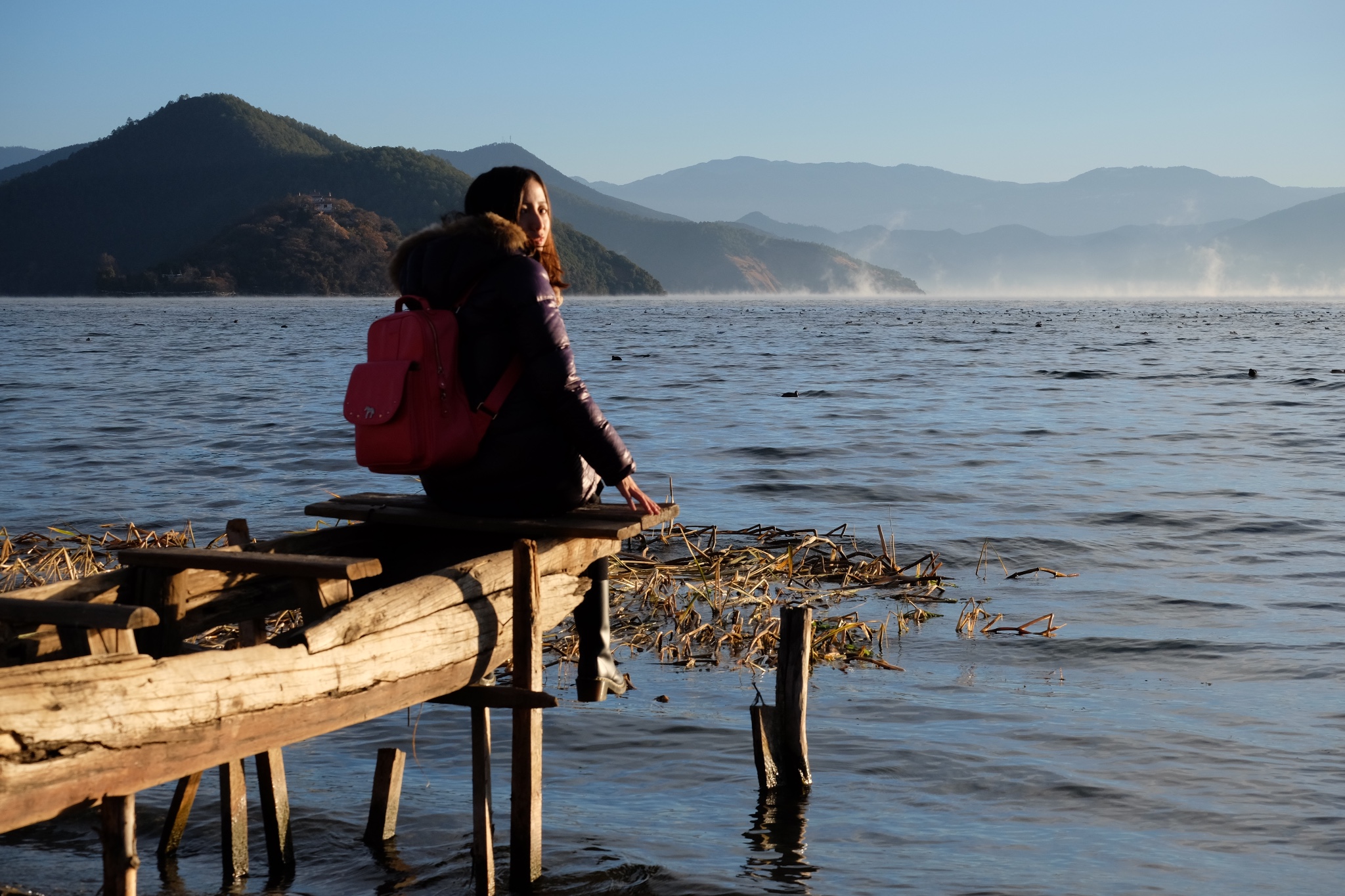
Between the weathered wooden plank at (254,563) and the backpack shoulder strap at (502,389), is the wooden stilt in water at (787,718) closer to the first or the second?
the backpack shoulder strap at (502,389)

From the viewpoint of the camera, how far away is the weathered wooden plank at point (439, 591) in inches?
161

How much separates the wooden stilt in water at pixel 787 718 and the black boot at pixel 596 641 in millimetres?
890

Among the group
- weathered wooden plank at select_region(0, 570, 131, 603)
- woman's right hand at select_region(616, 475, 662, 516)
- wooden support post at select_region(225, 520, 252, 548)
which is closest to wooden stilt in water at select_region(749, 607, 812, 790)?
woman's right hand at select_region(616, 475, 662, 516)

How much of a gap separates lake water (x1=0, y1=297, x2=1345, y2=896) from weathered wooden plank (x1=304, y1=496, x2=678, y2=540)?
172cm

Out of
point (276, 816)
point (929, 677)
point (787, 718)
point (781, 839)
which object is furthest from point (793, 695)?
point (929, 677)

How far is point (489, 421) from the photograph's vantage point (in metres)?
5.16

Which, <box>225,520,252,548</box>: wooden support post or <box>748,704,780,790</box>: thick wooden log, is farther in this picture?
<box>748,704,780,790</box>: thick wooden log

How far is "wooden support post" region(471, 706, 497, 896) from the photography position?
5285 millimetres

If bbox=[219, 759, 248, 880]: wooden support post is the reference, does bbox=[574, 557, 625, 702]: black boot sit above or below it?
above

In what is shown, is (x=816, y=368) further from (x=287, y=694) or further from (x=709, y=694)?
(x=287, y=694)

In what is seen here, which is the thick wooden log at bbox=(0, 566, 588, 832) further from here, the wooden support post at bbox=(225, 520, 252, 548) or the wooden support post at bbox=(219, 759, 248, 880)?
the wooden support post at bbox=(225, 520, 252, 548)

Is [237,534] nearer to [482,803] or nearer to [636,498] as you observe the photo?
[482,803]

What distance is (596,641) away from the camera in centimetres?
583

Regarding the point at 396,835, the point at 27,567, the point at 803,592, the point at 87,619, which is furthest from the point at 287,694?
the point at 27,567
